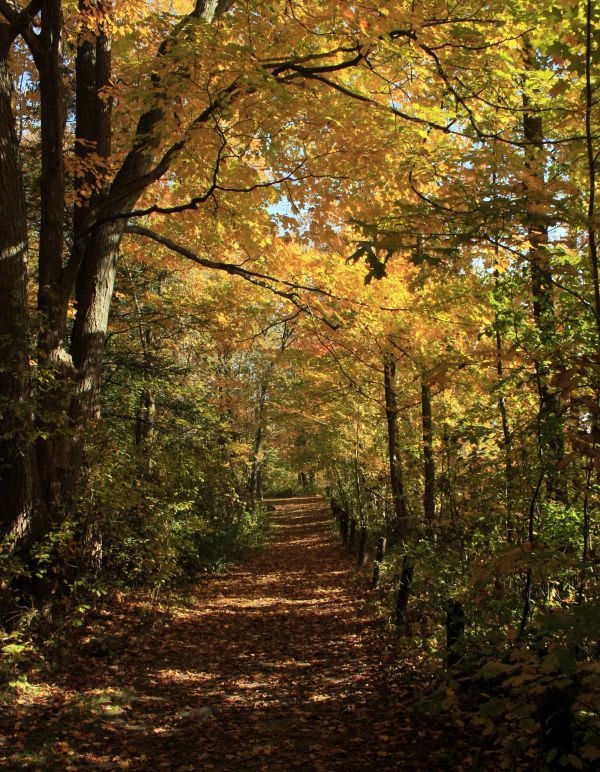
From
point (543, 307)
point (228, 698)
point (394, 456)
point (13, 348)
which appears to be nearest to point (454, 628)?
point (228, 698)

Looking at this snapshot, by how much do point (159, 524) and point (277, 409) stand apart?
1008 cm

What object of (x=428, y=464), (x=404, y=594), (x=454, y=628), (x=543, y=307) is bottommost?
(x=404, y=594)

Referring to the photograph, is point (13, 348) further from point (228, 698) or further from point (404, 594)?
point (404, 594)

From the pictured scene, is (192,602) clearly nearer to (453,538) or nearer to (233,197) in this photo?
(453,538)

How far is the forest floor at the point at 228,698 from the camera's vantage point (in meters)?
4.39

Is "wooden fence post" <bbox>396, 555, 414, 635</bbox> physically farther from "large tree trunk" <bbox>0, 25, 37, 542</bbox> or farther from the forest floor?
"large tree trunk" <bbox>0, 25, 37, 542</bbox>

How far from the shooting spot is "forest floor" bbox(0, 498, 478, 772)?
4.39 m

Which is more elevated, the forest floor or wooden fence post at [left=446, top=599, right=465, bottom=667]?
wooden fence post at [left=446, top=599, right=465, bottom=667]

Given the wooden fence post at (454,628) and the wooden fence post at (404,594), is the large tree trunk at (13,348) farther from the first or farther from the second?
the wooden fence post at (404,594)

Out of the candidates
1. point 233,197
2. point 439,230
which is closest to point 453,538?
point 439,230

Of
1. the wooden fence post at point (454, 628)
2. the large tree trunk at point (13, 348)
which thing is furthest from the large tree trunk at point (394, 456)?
the large tree trunk at point (13, 348)

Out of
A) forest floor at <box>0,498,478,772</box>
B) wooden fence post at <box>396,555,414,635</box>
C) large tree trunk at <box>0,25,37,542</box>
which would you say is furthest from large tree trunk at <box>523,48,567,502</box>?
large tree trunk at <box>0,25,37,542</box>

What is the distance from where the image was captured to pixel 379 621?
27.0 feet

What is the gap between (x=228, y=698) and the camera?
5754mm
